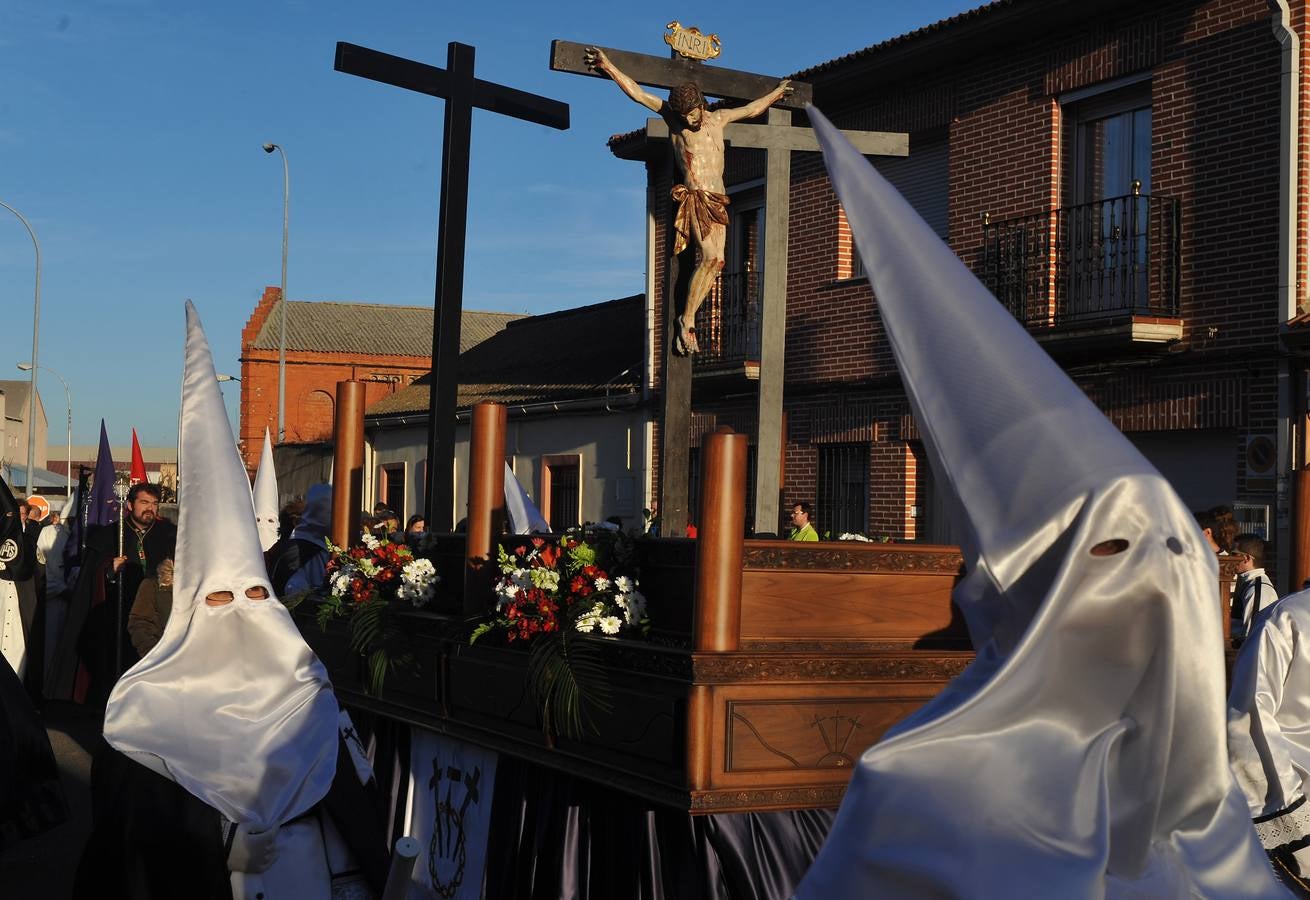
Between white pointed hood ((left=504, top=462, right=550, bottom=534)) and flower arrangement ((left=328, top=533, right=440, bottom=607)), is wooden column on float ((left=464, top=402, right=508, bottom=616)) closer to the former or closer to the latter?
flower arrangement ((left=328, top=533, right=440, bottom=607))

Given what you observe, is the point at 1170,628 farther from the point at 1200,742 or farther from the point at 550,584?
the point at 550,584

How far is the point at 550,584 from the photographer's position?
5.80 m

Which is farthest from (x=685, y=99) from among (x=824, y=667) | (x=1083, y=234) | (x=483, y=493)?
(x=1083, y=234)

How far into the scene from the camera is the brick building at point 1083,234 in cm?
1261

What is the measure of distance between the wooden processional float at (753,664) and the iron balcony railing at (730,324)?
10.9 m

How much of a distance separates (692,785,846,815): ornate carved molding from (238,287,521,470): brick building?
4608 centimetres

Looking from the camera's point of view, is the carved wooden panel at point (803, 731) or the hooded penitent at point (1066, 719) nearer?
the hooded penitent at point (1066, 719)

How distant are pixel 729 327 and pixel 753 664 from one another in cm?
1208

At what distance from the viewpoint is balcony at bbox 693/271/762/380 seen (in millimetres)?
16391

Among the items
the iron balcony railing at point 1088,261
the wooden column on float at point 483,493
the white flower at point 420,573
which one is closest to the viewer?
the wooden column on float at point 483,493

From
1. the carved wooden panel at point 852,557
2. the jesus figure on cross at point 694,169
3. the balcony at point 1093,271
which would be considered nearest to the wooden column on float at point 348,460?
the jesus figure on cross at point 694,169

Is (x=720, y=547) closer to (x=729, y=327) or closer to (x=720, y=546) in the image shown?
(x=720, y=546)

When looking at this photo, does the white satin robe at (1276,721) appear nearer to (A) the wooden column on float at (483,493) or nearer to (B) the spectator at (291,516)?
(A) the wooden column on float at (483,493)

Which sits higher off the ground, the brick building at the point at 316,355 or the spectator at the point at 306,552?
the brick building at the point at 316,355
